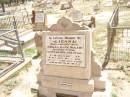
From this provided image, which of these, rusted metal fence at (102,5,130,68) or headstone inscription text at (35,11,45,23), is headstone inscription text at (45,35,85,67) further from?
headstone inscription text at (35,11,45,23)

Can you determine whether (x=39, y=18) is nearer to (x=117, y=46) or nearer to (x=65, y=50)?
(x=117, y=46)

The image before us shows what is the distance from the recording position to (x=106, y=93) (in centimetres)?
518

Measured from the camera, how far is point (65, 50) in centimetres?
512

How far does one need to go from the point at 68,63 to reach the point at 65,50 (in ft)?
0.93

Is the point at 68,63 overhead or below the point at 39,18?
below

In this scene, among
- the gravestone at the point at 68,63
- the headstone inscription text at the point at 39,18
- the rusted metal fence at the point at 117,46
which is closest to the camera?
the gravestone at the point at 68,63

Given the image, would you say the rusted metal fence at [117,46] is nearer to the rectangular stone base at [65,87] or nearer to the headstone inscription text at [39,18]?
the rectangular stone base at [65,87]

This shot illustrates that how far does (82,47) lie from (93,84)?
818 mm

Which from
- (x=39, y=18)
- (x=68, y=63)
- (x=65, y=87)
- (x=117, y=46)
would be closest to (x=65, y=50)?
(x=68, y=63)

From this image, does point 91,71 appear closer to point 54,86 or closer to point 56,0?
point 54,86

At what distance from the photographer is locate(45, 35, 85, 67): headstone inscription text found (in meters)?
4.97

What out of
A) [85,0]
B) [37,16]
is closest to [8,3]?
[85,0]

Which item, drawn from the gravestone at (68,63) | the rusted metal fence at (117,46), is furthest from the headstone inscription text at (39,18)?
the gravestone at (68,63)

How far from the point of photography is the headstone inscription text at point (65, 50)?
497 cm
